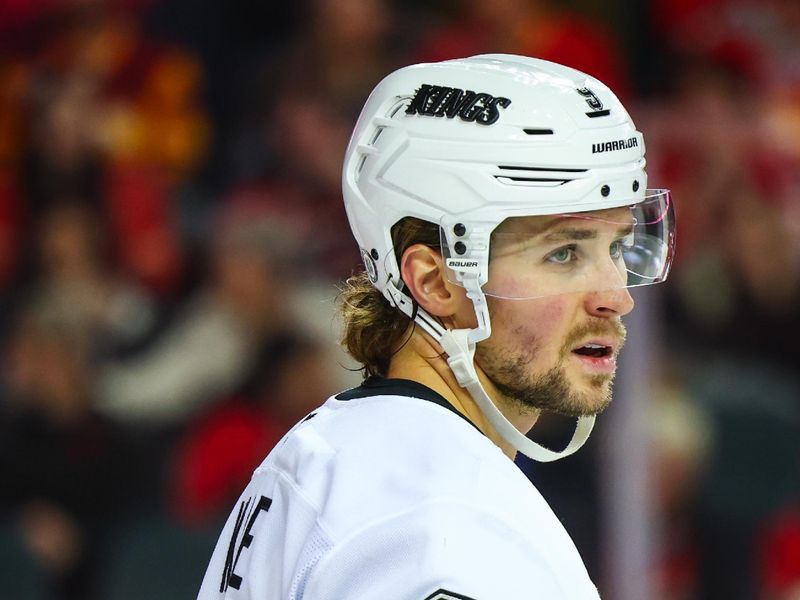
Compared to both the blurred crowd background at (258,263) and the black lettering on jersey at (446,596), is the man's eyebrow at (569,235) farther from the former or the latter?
the blurred crowd background at (258,263)

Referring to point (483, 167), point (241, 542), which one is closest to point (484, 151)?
point (483, 167)

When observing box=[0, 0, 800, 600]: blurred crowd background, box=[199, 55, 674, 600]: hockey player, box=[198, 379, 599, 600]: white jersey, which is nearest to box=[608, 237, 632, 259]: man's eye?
box=[199, 55, 674, 600]: hockey player

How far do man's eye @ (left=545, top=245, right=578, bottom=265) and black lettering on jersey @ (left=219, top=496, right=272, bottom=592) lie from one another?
0.53 metres

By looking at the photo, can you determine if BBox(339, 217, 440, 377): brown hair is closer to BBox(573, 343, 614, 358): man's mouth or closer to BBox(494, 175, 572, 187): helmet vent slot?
BBox(494, 175, 572, 187): helmet vent slot

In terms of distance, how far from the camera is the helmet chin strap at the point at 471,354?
1.98 m

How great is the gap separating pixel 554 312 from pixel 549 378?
3.9 inches

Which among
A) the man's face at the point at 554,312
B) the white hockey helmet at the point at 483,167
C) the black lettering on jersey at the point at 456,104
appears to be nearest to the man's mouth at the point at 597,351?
the man's face at the point at 554,312

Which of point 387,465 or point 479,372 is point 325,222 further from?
point 387,465

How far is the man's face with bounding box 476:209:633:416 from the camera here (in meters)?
1.99

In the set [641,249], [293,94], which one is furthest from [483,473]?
[293,94]

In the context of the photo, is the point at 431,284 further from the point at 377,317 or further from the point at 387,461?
the point at 387,461

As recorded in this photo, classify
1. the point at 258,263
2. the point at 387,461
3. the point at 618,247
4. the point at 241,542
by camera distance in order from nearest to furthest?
the point at 387,461 < the point at 241,542 < the point at 618,247 < the point at 258,263

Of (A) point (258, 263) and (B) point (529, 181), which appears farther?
(A) point (258, 263)

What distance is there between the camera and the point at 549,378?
79.3 inches
